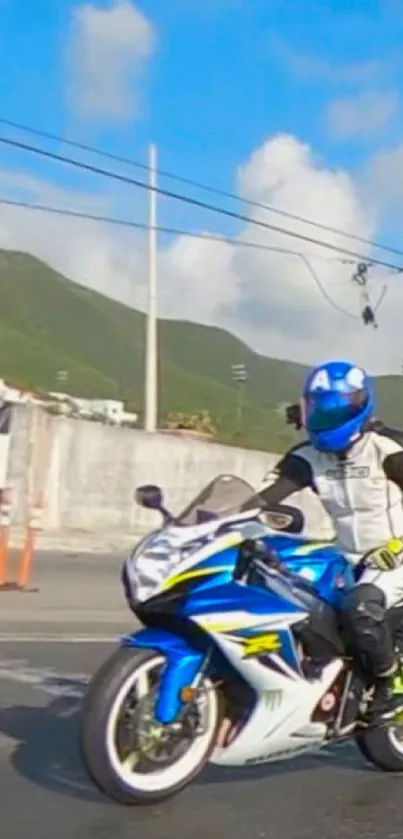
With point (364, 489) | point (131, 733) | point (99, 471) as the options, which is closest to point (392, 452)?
point (364, 489)

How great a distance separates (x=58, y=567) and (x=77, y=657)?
8488mm

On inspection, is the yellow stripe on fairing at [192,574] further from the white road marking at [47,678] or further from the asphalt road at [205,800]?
the white road marking at [47,678]

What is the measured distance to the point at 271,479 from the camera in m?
6.29

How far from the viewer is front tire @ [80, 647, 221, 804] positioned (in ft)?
17.2

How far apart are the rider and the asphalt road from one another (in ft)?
1.40

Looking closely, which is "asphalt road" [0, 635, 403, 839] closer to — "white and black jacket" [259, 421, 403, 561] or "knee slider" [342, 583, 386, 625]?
"knee slider" [342, 583, 386, 625]

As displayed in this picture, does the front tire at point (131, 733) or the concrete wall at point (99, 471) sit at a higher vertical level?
the concrete wall at point (99, 471)

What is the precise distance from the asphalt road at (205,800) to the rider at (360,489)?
1.40 ft

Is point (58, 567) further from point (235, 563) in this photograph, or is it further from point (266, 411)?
point (266, 411)

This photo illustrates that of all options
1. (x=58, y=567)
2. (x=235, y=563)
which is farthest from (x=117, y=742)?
(x=58, y=567)

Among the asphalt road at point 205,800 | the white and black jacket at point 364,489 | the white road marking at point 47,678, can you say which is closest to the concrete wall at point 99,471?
the white road marking at point 47,678

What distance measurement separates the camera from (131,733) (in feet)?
17.4

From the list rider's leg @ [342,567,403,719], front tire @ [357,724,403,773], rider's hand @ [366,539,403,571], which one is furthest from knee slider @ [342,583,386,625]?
front tire @ [357,724,403,773]

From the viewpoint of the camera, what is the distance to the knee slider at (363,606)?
222 inches
